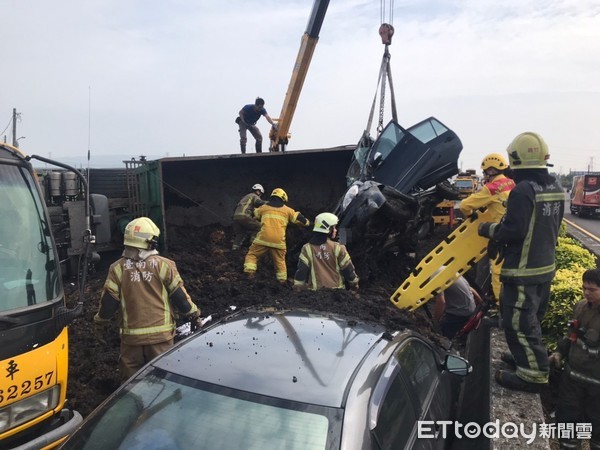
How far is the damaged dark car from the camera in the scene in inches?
269

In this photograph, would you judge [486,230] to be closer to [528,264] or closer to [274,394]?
[528,264]

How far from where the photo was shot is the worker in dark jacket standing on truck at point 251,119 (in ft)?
38.1

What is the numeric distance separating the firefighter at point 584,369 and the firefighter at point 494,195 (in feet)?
4.32

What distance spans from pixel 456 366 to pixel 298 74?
350 inches

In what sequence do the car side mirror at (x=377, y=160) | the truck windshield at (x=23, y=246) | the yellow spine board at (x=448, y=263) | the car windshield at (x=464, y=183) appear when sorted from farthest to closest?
the car windshield at (x=464, y=183)
the car side mirror at (x=377, y=160)
the yellow spine board at (x=448, y=263)
the truck windshield at (x=23, y=246)

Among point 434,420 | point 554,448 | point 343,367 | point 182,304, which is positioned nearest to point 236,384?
point 343,367

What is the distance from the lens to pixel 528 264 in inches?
142

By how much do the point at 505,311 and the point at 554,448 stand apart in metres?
1.04

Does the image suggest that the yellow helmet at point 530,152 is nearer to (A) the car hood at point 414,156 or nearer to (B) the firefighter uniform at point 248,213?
(A) the car hood at point 414,156

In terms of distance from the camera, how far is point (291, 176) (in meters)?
9.88

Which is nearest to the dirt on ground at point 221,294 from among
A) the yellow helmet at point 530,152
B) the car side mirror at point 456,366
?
the car side mirror at point 456,366

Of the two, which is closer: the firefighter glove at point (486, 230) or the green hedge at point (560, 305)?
the firefighter glove at point (486, 230)

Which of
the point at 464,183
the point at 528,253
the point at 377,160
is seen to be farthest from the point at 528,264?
the point at 464,183

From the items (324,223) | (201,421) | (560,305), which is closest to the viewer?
(201,421)
